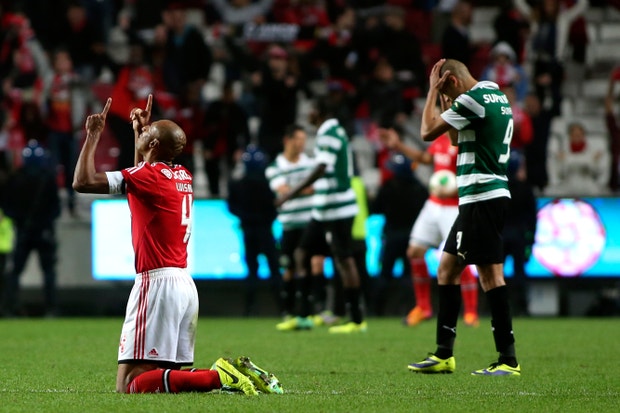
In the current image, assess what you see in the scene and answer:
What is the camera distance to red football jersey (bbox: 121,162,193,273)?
6629 mm

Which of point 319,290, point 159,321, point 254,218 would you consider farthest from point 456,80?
point 254,218

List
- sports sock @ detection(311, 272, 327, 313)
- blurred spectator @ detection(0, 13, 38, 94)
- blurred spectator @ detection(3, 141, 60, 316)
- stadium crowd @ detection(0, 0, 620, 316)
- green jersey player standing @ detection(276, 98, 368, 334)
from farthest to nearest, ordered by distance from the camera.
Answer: blurred spectator @ detection(0, 13, 38, 94) < stadium crowd @ detection(0, 0, 620, 316) < blurred spectator @ detection(3, 141, 60, 316) < sports sock @ detection(311, 272, 327, 313) < green jersey player standing @ detection(276, 98, 368, 334)

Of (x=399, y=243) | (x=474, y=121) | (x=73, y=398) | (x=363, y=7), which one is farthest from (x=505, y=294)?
(x=363, y=7)

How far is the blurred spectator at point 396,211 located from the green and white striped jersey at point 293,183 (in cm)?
194

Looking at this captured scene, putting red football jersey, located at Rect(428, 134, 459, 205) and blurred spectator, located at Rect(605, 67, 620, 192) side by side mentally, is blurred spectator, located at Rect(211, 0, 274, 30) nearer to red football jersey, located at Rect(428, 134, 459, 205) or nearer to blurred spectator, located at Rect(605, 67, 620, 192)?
blurred spectator, located at Rect(605, 67, 620, 192)

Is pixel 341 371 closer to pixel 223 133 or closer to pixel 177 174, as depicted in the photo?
pixel 177 174

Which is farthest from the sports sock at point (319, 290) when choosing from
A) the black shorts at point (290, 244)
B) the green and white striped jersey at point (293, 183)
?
the green and white striped jersey at point (293, 183)

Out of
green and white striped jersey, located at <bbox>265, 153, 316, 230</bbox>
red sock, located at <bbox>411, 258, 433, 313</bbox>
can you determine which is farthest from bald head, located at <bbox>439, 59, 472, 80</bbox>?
green and white striped jersey, located at <bbox>265, 153, 316, 230</bbox>

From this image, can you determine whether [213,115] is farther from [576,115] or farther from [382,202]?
[576,115]

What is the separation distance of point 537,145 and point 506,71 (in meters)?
1.38

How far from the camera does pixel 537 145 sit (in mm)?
17844

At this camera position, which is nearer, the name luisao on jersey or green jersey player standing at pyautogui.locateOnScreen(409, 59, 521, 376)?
the name luisao on jersey

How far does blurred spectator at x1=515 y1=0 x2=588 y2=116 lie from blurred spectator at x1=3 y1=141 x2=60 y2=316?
7740 millimetres

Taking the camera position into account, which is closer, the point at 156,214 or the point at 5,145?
the point at 156,214
